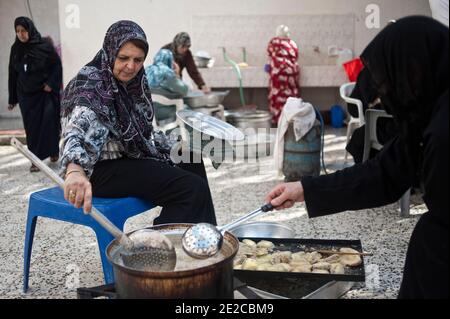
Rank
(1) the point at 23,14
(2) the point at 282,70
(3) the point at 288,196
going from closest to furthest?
(3) the point at 288,196, (2) the point at 282,70, (1) the point at 23,14

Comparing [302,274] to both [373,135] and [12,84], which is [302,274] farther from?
[12,84]

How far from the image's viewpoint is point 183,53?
7148 mm

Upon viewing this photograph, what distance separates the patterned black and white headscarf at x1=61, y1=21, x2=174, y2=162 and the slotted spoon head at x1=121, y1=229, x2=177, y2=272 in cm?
91

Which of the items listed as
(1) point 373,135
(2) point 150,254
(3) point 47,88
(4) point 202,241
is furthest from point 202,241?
(3) point 47,88

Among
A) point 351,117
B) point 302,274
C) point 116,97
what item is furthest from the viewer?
point 351,117

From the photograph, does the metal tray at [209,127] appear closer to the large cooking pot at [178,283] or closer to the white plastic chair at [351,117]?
the white plastic chair at [351,117]

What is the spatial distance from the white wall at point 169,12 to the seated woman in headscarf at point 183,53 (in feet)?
6.39

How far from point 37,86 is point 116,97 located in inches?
146

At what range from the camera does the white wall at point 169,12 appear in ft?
29.4

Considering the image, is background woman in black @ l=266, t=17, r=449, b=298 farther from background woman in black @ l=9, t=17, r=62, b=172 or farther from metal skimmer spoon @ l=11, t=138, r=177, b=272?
background woman in black @ l=9, t=17, r=62, b=172

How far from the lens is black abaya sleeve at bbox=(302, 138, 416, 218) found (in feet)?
6.13
